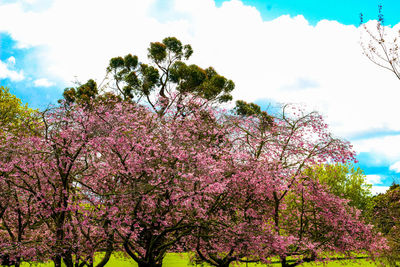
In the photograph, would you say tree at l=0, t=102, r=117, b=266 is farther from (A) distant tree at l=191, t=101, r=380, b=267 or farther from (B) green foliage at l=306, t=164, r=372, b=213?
(B) green foliage at l=306, t=164, r=372, b=213

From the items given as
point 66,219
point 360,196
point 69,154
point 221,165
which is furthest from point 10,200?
point 360,196

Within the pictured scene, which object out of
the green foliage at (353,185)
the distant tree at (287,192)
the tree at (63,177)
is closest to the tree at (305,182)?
the distant tree at (287,192)

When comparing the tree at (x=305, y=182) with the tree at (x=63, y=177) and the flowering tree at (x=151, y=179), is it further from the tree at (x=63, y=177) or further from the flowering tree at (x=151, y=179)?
the tree at (x=63, y=177)

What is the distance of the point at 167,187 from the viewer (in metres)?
10.7

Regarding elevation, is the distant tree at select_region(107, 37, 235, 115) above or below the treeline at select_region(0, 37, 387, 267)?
above

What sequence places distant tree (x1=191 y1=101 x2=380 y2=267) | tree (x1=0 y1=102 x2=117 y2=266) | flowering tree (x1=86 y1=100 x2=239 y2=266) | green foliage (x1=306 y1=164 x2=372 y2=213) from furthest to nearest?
green foliage (x1=306 y1=164 x2=372 y2=213)
distant tree (x1=191 y1=101 x2=380 y2=267)
tree (x1=0 y1=102 x2=117 y2=266)
flowering tree (x1=86 y1=100 x2=239 y2=266)

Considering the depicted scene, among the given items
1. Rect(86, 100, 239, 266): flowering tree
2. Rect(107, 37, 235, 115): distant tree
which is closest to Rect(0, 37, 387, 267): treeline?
Rect(86, 100, 239, 266): flowering tree

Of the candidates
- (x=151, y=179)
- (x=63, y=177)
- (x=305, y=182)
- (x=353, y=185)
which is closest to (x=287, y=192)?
(x=305, y=182)

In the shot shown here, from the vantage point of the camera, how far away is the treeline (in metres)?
11.4

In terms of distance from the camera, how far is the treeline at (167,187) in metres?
11.4

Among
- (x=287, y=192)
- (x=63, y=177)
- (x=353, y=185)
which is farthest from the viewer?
(x=353, y=185)

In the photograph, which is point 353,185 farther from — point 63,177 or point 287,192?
point 63,177

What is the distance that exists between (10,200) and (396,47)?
16.8 metres

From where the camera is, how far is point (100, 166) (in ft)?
41.3
